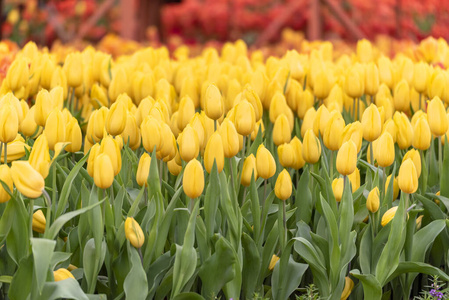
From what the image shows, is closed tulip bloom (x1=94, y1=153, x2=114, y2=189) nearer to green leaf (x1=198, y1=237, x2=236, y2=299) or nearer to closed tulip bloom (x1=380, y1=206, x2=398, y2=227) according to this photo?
green leaf (x1=198, y1=237, x2=236, y2=299)

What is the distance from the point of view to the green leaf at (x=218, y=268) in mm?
1506

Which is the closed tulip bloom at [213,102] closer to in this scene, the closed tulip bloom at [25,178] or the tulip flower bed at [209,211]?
the tulip flower bed at [209,211]

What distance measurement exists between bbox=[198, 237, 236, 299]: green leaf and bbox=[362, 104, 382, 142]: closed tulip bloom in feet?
1.83

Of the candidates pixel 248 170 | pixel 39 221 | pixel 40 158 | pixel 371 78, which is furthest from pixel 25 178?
pixel 371 78

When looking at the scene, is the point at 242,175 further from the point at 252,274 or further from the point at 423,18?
the point at 423,18

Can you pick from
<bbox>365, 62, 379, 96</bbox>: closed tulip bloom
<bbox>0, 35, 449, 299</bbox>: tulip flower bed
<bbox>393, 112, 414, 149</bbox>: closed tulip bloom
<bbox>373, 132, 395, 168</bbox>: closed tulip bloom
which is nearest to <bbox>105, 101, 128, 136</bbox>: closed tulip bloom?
<bbox>0, 35, 449, 299</bbox>: tulip flower bed

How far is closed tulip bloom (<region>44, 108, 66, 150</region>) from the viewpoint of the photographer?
1610mm

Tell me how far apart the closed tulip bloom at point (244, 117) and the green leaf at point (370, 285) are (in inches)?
18.0

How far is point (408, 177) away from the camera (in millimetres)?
1622

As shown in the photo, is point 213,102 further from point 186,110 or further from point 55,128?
point 55,128

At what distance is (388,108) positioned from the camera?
2.37 metres

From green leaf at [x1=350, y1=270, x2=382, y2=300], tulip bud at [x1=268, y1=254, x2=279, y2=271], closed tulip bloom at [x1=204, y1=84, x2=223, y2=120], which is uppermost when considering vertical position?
closed tulip bloom at [x1=204, y1=84, x2=223, y2=120]

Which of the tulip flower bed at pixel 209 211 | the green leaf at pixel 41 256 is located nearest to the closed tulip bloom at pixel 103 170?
the tulip flower bed at pixel 209 211

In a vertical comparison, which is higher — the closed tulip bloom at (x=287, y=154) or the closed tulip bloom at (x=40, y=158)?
the closed tulip bloom at (x=40, y=158)
